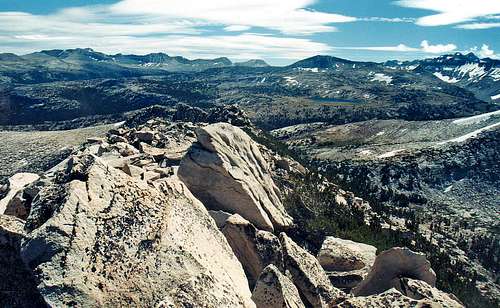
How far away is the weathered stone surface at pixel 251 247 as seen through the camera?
117 feet

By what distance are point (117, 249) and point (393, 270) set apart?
26.3 meters

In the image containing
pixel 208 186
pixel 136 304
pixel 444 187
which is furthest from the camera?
pixel 444 187

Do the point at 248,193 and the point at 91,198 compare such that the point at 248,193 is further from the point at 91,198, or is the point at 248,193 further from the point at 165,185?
the point at 91,198

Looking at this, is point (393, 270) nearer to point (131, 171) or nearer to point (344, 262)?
point (344, 262)

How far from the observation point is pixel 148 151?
231 ft

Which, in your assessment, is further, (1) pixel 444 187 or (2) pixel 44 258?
(1) pixel 444 187

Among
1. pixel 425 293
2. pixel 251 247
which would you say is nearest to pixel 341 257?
pixel 251 247

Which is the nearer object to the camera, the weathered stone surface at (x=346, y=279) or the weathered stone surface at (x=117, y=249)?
the weathered stone surface at (x=117, y=249)

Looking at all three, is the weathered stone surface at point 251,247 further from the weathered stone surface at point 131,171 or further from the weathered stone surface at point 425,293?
the weathered stone surface at point 425,293

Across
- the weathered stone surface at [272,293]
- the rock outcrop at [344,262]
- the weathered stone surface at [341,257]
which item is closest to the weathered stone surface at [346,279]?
the rock outcrop at [344,262]

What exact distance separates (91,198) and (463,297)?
76.4 meters

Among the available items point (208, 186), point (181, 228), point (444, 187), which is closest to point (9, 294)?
point (181, 228)

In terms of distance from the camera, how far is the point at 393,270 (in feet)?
125

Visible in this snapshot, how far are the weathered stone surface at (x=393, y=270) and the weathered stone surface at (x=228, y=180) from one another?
45.0 ft
